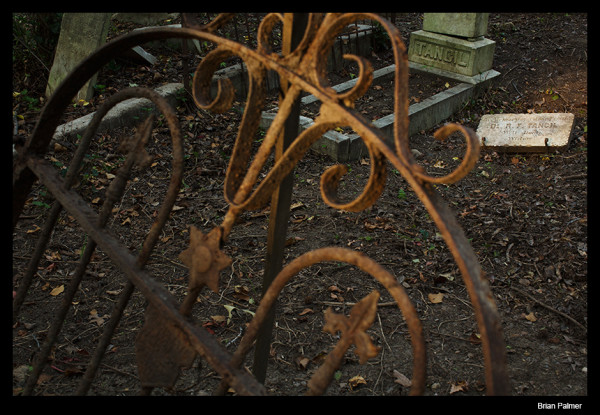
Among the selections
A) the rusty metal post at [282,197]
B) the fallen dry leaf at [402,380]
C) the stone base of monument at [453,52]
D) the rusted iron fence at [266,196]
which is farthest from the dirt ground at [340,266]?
the stone base of monument at [453,52]

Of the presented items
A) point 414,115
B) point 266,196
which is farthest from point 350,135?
point 266,196

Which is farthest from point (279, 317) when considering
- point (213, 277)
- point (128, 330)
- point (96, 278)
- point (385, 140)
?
point (385, 140)

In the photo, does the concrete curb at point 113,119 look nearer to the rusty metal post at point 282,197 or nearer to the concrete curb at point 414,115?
the concrete curb at point 414,115

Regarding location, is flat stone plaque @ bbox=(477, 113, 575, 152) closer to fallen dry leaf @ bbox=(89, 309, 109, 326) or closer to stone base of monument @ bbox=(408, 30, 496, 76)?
stone base of monument @ bbox=(408, 30, 496, 76)

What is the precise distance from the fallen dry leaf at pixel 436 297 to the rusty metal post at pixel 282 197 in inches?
60.4

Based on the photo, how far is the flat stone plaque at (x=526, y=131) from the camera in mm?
4977

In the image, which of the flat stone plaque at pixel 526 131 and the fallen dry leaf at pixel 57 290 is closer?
the fallen dry leaf at pixel 57 290

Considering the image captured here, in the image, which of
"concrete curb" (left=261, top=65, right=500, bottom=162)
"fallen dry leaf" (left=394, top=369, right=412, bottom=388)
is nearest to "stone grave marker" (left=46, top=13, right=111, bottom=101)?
"concrete curb" (left=261, top=65, right=500, bottom=162)

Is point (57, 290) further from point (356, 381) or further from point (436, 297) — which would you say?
point (436, 297)

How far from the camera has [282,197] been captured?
166 cm

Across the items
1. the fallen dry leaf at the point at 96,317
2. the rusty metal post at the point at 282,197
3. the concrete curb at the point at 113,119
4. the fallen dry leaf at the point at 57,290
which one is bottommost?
the fallen dry leaf at the point at 96,317

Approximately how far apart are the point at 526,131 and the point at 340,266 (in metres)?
2.68

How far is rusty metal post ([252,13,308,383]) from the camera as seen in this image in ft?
4.77

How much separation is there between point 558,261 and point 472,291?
2904 millimetres
